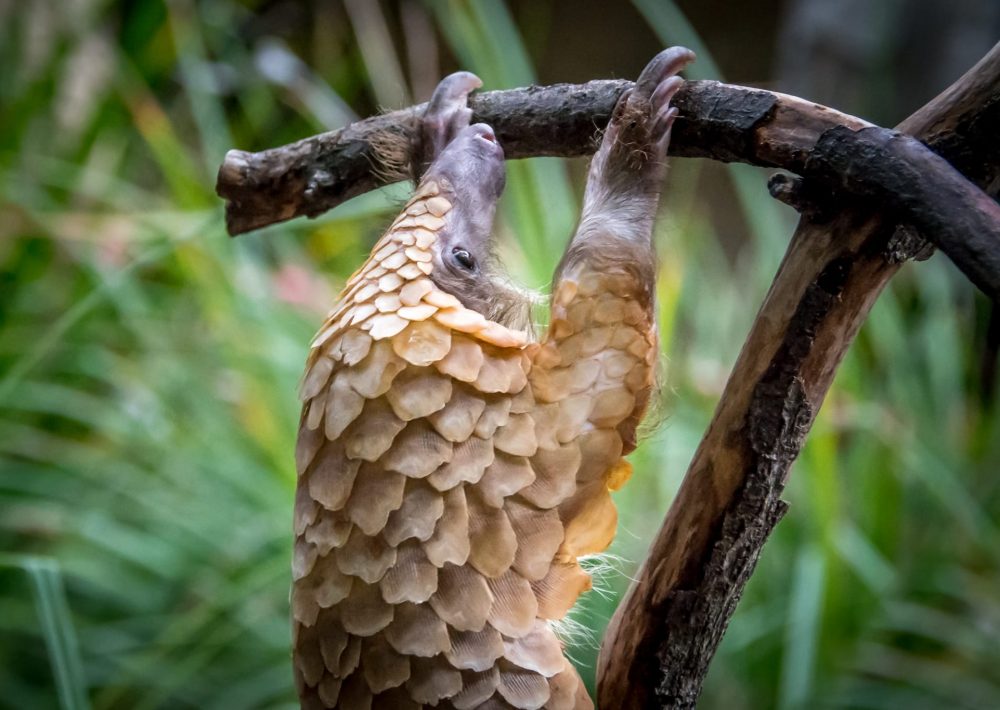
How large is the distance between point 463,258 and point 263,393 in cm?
107

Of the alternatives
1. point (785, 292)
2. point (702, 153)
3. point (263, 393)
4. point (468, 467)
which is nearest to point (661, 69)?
point (702, 153)

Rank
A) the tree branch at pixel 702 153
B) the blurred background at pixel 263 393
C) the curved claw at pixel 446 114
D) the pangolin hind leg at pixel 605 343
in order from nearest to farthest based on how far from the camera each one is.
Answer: the tree branch at pixel 702 153
the pangolin hind leg at pixel 605 343
the curved claw at pixel 446 114
the blurred background at pixel 263 393

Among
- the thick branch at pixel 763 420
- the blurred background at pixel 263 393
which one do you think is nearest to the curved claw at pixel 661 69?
the thick branch at pixel 763 420

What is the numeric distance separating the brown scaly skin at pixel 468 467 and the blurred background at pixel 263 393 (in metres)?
0.55

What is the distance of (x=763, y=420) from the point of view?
63cm

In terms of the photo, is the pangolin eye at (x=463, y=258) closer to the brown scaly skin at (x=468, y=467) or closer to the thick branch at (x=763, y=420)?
the brown scaly skin at (x=468, y=467)

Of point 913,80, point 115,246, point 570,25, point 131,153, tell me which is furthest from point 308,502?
point 570,25

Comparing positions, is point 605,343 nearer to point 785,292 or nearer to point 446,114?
point 785,292

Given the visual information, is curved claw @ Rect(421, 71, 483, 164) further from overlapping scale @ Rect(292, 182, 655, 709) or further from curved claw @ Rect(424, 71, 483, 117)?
overlapping scale @ Rect(292, 182, 655, 709)

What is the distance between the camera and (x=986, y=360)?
1834 millimetres

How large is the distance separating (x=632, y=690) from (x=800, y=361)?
250mm

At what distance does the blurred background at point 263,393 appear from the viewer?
4.94 feet

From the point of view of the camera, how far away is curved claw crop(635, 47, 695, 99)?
0.69m

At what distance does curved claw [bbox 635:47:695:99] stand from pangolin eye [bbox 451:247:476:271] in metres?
0.17
